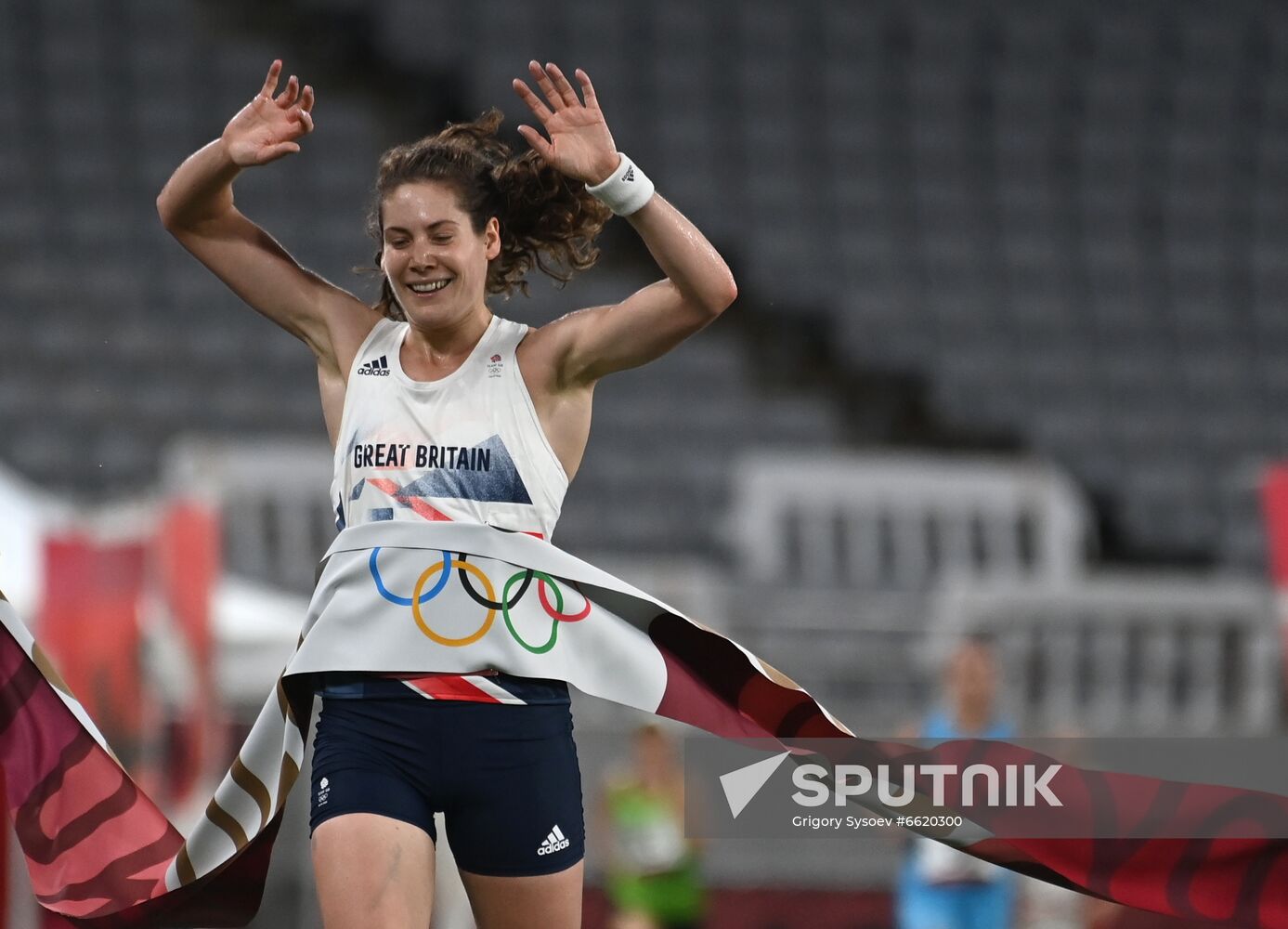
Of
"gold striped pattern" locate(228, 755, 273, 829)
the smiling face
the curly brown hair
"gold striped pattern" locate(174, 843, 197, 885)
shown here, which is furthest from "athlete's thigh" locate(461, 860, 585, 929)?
the curly brown hair

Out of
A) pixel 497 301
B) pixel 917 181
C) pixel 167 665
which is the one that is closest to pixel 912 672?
pixel 497 301

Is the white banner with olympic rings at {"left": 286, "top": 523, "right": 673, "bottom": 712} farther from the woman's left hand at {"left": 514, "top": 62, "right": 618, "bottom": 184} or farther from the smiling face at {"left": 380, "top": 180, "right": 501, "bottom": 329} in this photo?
the woman's left hand at {"left": 514, "top": 62, "right": 618, "bottom": 184}

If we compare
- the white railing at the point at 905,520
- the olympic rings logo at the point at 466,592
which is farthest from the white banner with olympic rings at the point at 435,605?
the white railing at the point at 905,520

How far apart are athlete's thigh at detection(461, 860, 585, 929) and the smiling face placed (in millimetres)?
944

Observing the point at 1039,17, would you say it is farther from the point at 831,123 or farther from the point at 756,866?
the point at 756,866

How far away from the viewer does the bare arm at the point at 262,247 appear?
3275 mm

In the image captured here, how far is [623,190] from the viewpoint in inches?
122

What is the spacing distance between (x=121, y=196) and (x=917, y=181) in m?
5.39

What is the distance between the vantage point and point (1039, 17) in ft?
44.9

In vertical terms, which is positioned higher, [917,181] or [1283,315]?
[917,181]

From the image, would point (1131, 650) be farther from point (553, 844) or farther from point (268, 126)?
point (268, 126)

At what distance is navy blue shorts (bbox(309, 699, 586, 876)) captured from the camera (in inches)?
119

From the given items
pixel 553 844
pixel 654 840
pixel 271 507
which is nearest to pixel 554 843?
pixel 553 844

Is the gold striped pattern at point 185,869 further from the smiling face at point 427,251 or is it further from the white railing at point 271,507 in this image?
the white railing at point 271,507
